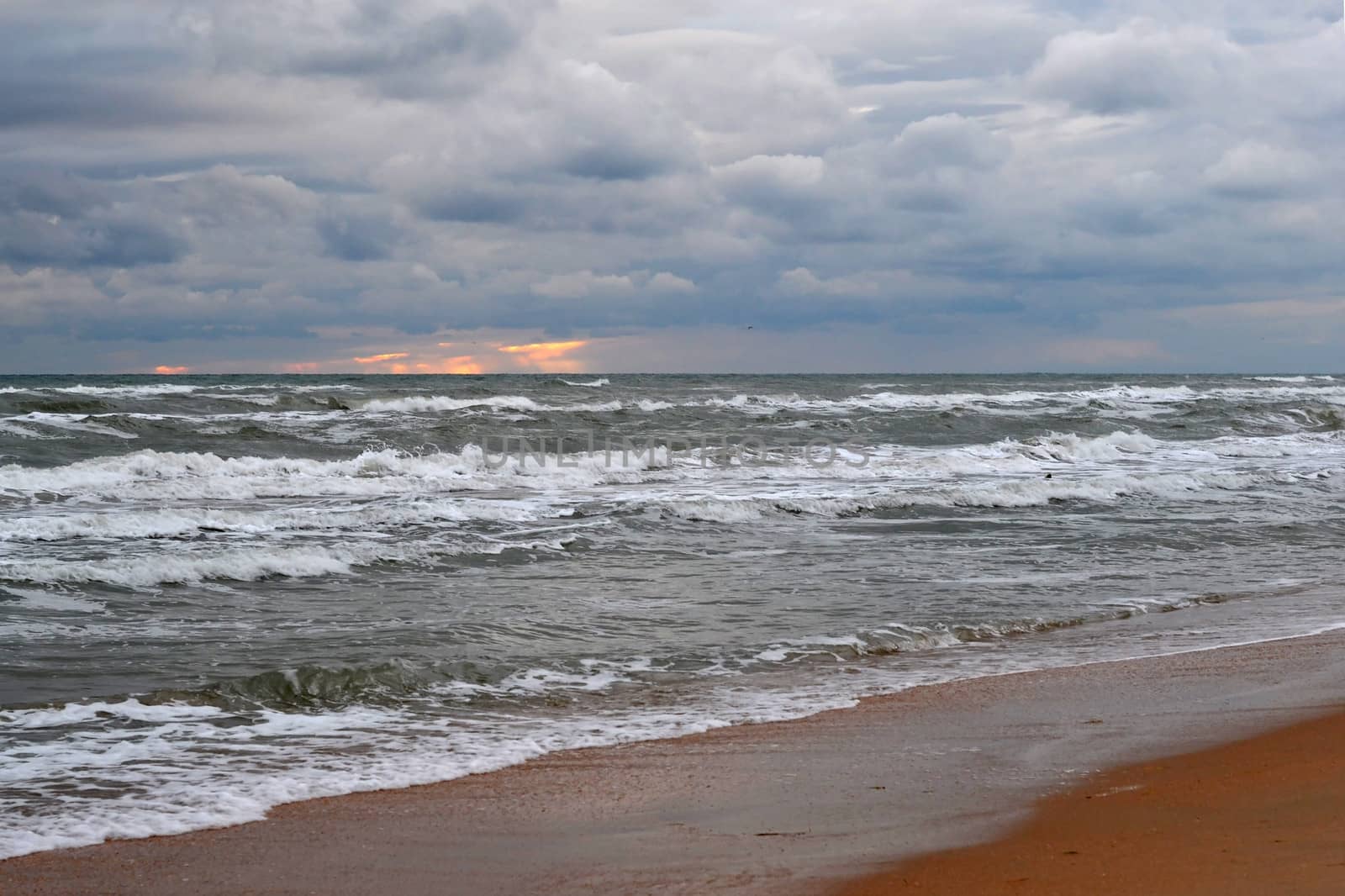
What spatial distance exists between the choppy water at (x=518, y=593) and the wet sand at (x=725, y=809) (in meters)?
0.28

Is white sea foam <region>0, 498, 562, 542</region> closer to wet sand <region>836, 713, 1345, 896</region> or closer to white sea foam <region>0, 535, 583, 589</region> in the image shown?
white sea foam <region>0, 535, 583, 589</region>

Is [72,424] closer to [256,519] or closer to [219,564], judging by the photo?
[256,519]

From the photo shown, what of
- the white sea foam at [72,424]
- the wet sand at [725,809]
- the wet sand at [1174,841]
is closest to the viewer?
the wet sand at [1174,841]

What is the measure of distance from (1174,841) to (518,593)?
18.9 ft

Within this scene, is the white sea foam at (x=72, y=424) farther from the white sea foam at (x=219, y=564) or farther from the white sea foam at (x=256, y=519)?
the white sea foam at (x=219, y=564)

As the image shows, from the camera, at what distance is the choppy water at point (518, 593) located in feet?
16.1

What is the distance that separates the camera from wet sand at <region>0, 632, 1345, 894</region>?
3338mm

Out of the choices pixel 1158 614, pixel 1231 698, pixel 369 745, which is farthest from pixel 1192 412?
pixel 369 745

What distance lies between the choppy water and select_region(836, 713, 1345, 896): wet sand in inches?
68.6

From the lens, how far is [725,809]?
153 inches

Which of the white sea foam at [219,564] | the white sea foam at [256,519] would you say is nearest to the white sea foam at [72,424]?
the white sea foam at [256,519]

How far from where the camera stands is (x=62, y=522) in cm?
1147

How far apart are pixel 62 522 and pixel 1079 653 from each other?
385 inches

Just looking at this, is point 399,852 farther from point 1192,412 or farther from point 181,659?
point 1192,412
